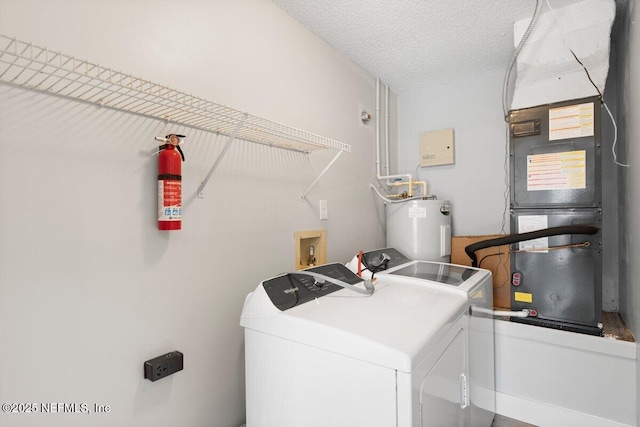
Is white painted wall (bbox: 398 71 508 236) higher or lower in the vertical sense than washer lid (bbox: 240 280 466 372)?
higher

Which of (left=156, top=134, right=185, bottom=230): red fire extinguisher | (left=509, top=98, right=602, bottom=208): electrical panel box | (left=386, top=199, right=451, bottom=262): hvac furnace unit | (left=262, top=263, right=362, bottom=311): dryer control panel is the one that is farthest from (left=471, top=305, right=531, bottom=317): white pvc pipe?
(left=156, top=134, right=185, bottom=230): red fire extinguisher

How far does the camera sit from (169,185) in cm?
116

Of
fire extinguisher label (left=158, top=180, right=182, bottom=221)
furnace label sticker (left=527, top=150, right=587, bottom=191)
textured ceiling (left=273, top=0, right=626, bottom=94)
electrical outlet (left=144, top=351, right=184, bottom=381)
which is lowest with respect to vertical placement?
electrical outlet (left=144, top=351, right=184, bottom=381)

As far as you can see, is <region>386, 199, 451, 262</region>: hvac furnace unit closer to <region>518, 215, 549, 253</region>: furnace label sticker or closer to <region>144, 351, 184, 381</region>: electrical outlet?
<region>518, 215, 549, 253</region>: furnace label sticker

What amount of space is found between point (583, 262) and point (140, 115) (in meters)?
2.49

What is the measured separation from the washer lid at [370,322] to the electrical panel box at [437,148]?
5.56 feet

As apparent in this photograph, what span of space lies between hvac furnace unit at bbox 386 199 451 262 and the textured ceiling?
1132mm

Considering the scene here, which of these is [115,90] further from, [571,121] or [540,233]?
[571,121]

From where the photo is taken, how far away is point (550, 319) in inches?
77.0

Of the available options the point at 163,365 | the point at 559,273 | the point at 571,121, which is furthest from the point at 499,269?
the point at 163,365

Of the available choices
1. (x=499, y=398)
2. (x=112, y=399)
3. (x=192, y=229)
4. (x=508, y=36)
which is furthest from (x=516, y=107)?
(x=112, y=399)

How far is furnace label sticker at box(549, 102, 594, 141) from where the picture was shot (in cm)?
184

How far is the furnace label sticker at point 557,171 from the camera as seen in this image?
187 cm

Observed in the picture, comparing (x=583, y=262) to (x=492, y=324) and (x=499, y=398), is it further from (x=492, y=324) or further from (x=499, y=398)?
(x=499, y=398)
